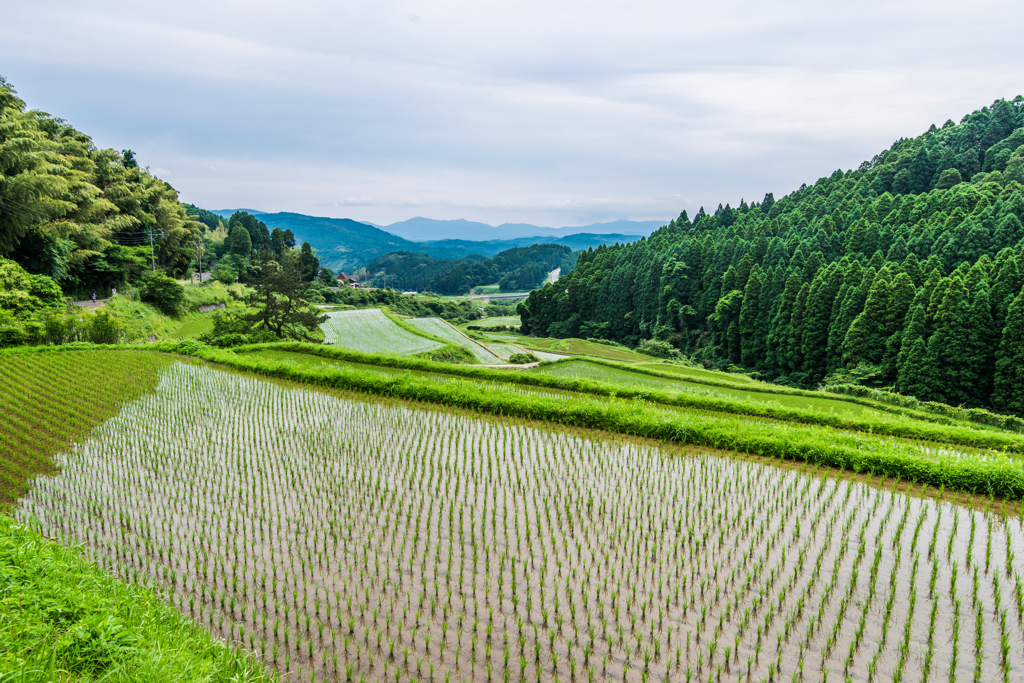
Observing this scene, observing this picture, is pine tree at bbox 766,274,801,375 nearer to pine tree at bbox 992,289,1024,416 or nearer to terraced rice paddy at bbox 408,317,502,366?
pine tree at bbox 992,289,1024,416

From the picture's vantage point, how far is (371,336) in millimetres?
34969

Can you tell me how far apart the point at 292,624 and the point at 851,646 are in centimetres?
520

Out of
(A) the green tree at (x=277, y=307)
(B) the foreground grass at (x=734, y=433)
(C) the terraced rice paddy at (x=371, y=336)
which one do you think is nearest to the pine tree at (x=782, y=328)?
(C) the terraced rice paddy at (x=371, y=336)

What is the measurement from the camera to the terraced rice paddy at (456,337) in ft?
105

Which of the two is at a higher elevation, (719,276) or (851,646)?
(719,276)

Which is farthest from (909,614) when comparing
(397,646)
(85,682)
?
(85,682)

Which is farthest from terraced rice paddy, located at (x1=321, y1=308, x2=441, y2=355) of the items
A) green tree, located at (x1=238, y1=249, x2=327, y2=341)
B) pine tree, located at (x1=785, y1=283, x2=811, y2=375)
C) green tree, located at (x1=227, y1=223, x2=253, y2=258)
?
green tree, located at (x1=227, y1=223, x2=253, y2=258)

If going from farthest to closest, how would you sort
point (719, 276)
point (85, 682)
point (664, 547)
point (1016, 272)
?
point (719, 276) → point (1016, 272) → point (664, 547) → point (85, 682)

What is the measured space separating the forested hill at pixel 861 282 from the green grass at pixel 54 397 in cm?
3467

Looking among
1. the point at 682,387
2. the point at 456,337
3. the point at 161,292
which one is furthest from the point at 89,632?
the point at 456,337

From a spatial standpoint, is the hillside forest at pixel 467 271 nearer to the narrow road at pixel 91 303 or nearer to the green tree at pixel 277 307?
the green tree at pixel 277 307

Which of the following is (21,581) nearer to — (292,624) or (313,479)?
(292,624)

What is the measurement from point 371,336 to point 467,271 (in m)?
110

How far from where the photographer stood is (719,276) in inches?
2094
